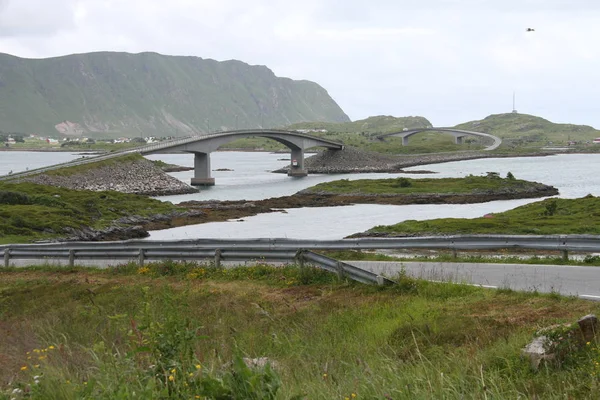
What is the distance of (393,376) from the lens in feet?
22.6

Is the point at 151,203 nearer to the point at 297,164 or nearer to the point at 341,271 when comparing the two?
the point at 341,271

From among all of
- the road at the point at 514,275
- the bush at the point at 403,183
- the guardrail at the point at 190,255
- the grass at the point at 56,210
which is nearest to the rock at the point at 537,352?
the road at the point at 514,275

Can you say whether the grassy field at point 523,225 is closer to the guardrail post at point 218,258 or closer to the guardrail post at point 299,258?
the guardrail post at point 218,258

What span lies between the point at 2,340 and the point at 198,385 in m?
6.14

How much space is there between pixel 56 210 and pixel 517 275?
1640 inches

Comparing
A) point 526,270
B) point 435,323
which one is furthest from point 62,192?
point 435,323

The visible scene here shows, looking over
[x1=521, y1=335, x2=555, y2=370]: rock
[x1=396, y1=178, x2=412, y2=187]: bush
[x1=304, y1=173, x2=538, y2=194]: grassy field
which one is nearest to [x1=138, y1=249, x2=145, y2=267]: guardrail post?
[x1=521, y1=335, x2=555, y2=370]: rock

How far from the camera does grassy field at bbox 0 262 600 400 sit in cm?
634

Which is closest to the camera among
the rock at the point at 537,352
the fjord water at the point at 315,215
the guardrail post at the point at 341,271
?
the rock at the point at 537,352

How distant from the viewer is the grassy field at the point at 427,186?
78.4 meters

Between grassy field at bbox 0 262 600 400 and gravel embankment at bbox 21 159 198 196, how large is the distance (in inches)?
2526

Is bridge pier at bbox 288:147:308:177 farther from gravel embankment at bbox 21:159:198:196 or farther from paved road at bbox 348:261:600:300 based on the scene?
paved road at bbox 348:261:600:300

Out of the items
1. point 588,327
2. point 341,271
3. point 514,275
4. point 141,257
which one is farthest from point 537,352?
point 141,257

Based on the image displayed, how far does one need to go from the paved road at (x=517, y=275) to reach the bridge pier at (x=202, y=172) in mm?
86914
